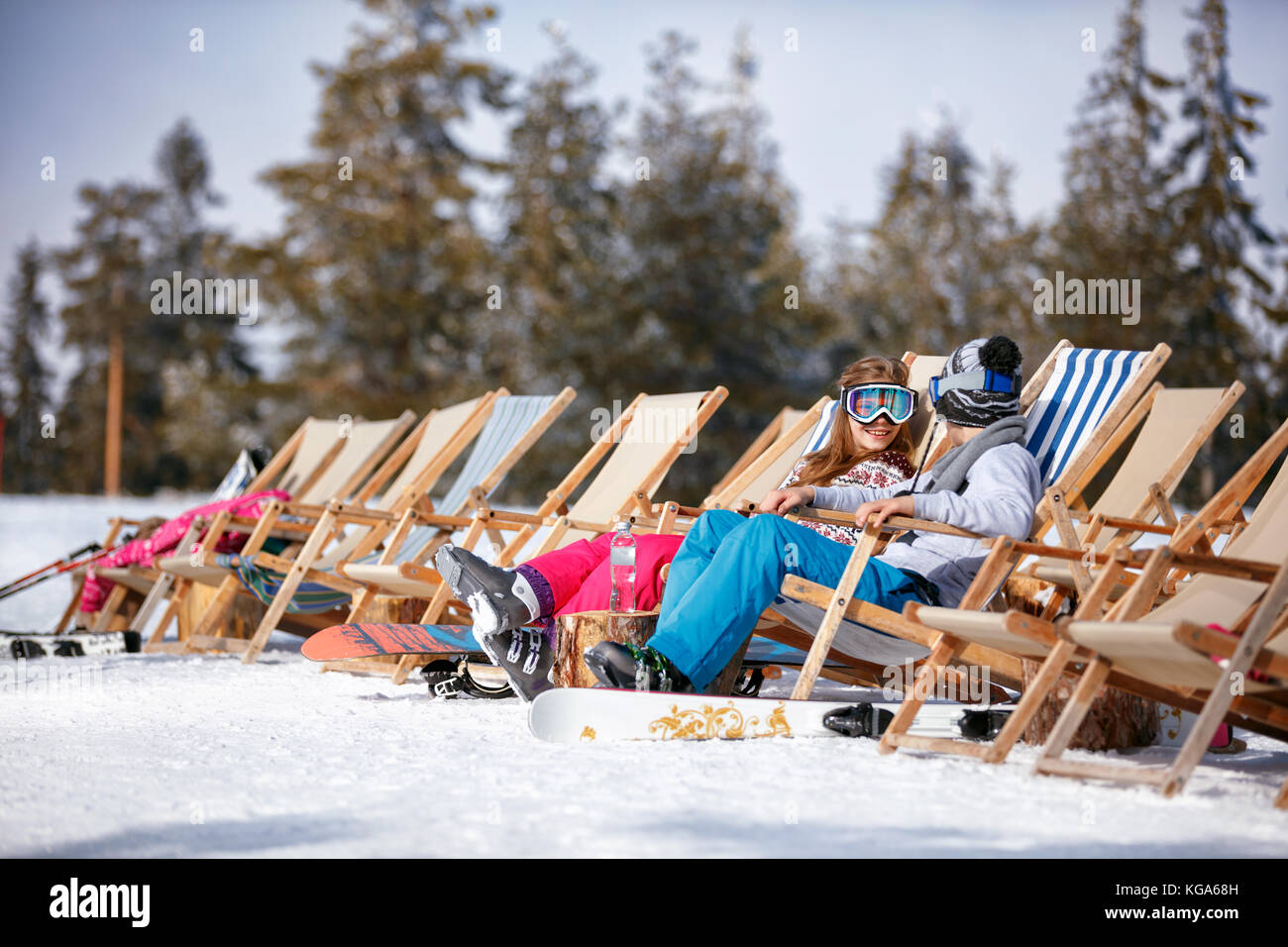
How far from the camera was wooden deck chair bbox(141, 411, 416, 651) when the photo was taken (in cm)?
496

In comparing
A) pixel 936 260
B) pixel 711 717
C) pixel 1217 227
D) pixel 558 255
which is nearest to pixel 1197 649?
pixel 711 717

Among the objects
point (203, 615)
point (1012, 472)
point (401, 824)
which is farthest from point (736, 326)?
point (401, 824)

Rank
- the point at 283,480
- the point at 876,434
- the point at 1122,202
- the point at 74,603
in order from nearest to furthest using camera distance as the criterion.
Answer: the point at 876,434, the point at 74,603, the point at 283,480, the point at 1122,202

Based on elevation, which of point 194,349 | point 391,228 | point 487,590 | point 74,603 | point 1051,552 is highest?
point 391,228

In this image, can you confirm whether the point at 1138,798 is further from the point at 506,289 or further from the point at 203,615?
the point at 506,289

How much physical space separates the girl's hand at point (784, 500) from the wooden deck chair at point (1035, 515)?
0.27 metres

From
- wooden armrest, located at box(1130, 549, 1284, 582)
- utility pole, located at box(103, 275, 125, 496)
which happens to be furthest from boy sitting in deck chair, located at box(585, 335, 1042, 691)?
utility pole, located at box(103, 275, 125, 496)

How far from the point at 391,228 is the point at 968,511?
17322 mm

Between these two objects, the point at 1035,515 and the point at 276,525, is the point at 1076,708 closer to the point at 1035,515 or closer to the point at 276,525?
the point at 1035,515

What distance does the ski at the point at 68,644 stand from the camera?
5.02 meters

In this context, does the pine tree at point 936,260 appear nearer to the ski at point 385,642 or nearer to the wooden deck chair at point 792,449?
the wooden deck chair at point 792,449

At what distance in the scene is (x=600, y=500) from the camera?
15.3 feet

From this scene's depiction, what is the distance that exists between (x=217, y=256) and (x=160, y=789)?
1974 centimetres
